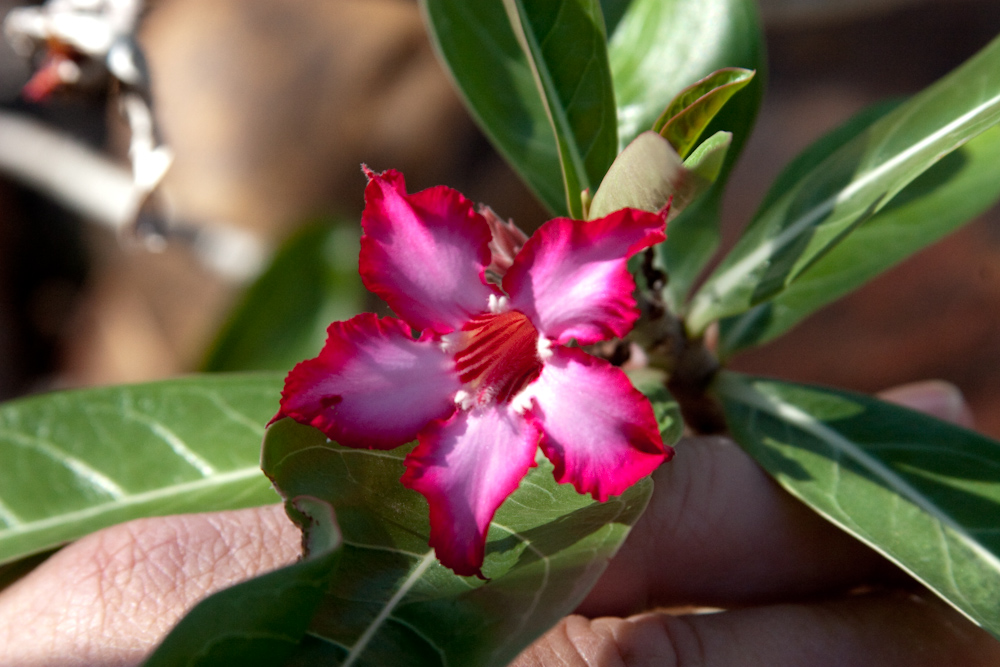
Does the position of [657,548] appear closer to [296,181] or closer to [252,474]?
[252,474]

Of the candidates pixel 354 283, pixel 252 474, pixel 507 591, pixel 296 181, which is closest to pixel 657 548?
pixel 507 591

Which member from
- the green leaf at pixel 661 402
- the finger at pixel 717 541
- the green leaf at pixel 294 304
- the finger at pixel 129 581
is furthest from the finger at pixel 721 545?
the green leaf at pixel 294 304

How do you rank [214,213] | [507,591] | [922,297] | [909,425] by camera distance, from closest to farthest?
1. [507,591]
2. [909,425]
3. [922,297]
4. [214,213]

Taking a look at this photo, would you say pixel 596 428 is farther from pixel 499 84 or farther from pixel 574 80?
pixel 499 84

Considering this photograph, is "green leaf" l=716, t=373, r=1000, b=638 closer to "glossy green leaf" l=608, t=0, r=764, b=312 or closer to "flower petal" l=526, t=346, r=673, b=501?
"glossy green leaf" l=608, t=0, r=764, b=312

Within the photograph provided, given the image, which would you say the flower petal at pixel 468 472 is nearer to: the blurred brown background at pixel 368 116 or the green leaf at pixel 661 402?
the green leaf at pixel 661 402

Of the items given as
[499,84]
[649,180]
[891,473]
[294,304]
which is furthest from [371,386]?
[294,304]

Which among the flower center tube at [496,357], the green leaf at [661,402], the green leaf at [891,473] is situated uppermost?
the flower center tube at [496,357]
